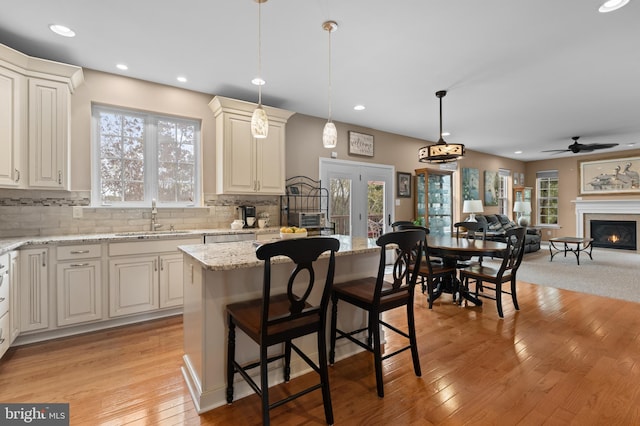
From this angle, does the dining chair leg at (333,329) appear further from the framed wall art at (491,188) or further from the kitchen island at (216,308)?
the framed wall art at (491,188)

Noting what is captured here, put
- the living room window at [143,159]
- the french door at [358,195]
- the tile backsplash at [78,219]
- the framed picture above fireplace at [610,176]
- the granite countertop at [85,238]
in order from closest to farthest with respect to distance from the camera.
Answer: the granite countertop at [85,238]
the tile backsplash at [78,219]
the living room window at [143,159]
the french door at [358,195]
the framed picture above fireplace at [610,176]

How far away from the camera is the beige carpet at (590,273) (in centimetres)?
432

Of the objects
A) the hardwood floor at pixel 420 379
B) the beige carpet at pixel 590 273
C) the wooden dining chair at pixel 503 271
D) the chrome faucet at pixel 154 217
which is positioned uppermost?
the chrome faucet at pixel 154 217

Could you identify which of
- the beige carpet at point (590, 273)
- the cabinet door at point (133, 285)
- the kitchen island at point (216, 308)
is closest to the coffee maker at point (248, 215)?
the cabinet door at point (133, 285)

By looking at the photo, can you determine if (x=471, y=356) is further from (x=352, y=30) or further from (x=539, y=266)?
(x=539, y=266)

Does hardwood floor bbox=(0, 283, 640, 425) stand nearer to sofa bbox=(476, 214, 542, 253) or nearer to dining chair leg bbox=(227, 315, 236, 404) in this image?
dining chair leg bbox=(227, 315, 236, 404)

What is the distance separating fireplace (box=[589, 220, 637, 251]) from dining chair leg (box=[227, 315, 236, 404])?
10239mm

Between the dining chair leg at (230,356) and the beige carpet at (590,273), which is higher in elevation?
the dining chair leg at (230,356)

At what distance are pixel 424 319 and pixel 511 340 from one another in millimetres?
787

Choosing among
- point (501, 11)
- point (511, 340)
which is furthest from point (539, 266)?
point (501, 11)

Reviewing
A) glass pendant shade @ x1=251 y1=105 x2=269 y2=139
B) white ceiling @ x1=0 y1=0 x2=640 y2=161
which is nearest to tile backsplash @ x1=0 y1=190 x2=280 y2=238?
white ceiling @ x1=0 y1=0 x2=640 y2=161

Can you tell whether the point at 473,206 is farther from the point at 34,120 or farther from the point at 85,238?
the point at 34,120

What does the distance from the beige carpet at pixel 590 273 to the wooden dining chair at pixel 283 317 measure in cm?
447

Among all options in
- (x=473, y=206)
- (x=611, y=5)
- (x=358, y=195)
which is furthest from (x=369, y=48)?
(x=473, y=206)
